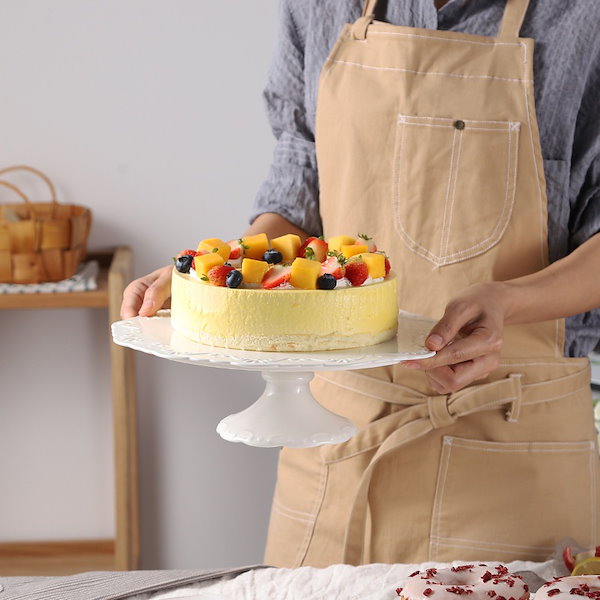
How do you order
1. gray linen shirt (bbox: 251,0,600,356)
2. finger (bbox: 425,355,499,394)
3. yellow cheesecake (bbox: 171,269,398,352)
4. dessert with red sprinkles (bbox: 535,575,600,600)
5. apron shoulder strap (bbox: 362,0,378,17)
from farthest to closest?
apron shoulder strap (bbox: 362,0,378,17) → gray linen shirt (bbox: 251,0,600,356) → finger (bbox: 425,355,499,394) → yellow cheesecake (bbox: 171,269,398,352) → dessert with red sprinkles (bbox: 535,575,600,600)

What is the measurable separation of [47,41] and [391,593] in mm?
1743

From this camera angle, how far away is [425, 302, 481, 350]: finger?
1023 millimetres

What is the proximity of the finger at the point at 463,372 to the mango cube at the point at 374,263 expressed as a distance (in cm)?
18

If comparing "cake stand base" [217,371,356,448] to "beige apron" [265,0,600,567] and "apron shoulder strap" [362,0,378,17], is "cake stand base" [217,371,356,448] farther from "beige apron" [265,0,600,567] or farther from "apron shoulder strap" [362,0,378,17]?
"apron shoulder strap" [362,0,378,17]

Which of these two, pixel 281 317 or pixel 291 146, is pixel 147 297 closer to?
pixel 281 317

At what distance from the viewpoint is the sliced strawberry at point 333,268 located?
105 centimetres

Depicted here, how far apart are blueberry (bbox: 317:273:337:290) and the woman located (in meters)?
0.38

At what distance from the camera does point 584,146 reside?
4.41 feet

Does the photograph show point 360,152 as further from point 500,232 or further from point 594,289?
point 594,289

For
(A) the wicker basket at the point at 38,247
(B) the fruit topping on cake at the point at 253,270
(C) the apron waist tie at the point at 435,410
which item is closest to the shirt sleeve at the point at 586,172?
(C) the apron waist tie at the point at 435,410

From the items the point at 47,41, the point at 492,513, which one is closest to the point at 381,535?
the point at 492,513

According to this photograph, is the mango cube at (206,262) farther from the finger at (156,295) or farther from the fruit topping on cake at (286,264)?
the finger at (156,295)

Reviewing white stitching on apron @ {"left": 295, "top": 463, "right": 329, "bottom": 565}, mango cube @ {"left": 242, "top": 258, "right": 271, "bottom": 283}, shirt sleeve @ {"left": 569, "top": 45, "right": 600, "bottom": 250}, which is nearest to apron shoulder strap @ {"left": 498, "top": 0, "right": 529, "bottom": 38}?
shirt sleeve @ {"left": 569, "top": 45, "right": 600, "bottom": 250}

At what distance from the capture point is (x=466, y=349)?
110cm
